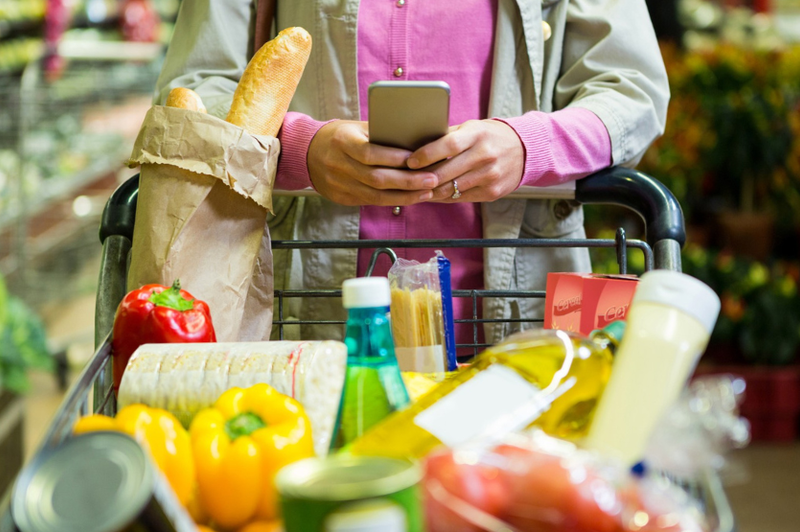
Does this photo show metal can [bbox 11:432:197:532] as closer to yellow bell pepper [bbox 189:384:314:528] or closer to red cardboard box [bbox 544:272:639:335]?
yellow bell pepper [bbox 189:384:314:528]

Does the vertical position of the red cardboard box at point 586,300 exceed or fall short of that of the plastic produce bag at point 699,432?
it falls short

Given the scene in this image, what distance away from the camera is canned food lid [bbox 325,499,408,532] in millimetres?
455

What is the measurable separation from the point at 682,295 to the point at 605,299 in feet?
0.99

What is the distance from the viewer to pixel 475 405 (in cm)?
68

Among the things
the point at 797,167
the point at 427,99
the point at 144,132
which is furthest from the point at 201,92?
the point at 797,167

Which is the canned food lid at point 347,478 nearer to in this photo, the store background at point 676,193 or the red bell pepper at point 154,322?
the red bell pepper at point 154,322

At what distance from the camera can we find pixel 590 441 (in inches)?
25.4

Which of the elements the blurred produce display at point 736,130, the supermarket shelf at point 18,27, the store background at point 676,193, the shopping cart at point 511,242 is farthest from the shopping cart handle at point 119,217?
the supermarket shelf at point 18,27

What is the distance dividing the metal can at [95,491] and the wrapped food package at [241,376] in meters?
0.19

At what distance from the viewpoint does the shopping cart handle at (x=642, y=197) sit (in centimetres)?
102

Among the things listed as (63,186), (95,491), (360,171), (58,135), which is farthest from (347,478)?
(58,135)

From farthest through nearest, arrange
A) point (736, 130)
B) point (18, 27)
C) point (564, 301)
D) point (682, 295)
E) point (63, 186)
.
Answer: point (18, 27) → point (63, 186) → point (736, 130) → point (564, 301) → point (682, 295)

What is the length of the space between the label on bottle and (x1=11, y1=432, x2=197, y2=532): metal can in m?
0.21

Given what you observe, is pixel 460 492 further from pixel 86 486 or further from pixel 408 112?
pixel 408 112
